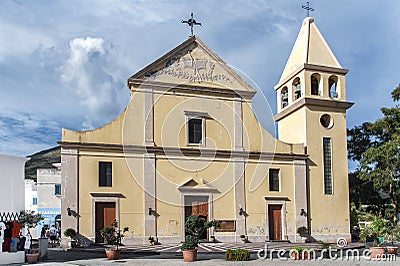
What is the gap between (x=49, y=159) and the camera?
75.8 meters

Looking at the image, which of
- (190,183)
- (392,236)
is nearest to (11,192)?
(190,183)

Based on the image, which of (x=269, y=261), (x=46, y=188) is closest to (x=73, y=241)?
(x=269, y=261)

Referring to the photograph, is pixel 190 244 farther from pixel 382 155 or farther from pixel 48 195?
pixel 48 195

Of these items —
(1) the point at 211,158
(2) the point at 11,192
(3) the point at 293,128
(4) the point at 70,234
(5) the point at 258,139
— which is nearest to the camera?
(2) the point at 11,192

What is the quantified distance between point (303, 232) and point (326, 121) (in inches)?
272

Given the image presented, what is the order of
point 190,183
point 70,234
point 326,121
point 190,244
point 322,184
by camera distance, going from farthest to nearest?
point 326,121 → point 322,184 → point 190,183 → point 70,234 → point 190,244

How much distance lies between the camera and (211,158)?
28.6 m

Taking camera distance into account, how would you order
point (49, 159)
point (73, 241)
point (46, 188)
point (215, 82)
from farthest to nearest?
1. point (49, 159)
2. point (46, 188)
3. point (215, 82)
4. point (73, 241)

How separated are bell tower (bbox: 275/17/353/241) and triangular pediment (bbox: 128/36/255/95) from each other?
335 cm

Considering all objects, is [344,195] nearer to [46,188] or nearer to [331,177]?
[331,177]

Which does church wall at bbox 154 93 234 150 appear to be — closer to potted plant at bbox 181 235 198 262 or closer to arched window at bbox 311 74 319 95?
arched window at bbox 311 74 319 95

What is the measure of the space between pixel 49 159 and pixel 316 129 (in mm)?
53540

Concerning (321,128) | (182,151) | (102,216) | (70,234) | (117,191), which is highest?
(321,128)

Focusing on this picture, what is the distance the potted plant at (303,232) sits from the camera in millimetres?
29312
